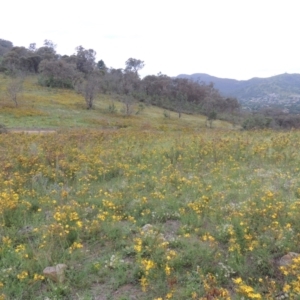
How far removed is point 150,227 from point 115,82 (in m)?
62.2

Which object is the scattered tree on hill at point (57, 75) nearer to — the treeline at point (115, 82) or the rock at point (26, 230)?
the treeline at point (115, 82)

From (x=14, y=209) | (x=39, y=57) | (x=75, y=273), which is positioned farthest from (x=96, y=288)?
(x=39, y=57)

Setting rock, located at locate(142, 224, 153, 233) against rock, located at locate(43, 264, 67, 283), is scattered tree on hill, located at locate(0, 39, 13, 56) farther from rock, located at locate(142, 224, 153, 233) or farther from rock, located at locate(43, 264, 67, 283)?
rock, located at locate(43, 264, 67, 283)

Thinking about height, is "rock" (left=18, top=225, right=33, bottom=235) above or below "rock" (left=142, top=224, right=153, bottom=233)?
below

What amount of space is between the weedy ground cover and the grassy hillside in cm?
1246

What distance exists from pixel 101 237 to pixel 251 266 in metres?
2.01

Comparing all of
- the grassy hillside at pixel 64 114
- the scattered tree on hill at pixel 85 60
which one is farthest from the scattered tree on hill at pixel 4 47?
the grassy hillside at pixel 64 114

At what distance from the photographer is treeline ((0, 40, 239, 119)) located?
59469 mm

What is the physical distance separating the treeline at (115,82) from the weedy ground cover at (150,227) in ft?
122

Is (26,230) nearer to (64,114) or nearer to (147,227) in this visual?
(147,227)

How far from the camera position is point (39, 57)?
7125 centimetres

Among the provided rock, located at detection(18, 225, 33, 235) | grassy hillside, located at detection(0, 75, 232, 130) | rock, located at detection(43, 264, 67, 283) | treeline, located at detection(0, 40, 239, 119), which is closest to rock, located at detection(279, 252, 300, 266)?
rock, located at detection(43, 264, 67, 283)

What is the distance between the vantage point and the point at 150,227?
194 inches

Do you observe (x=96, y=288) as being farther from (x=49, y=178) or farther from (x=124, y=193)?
(x=49, y=178)
